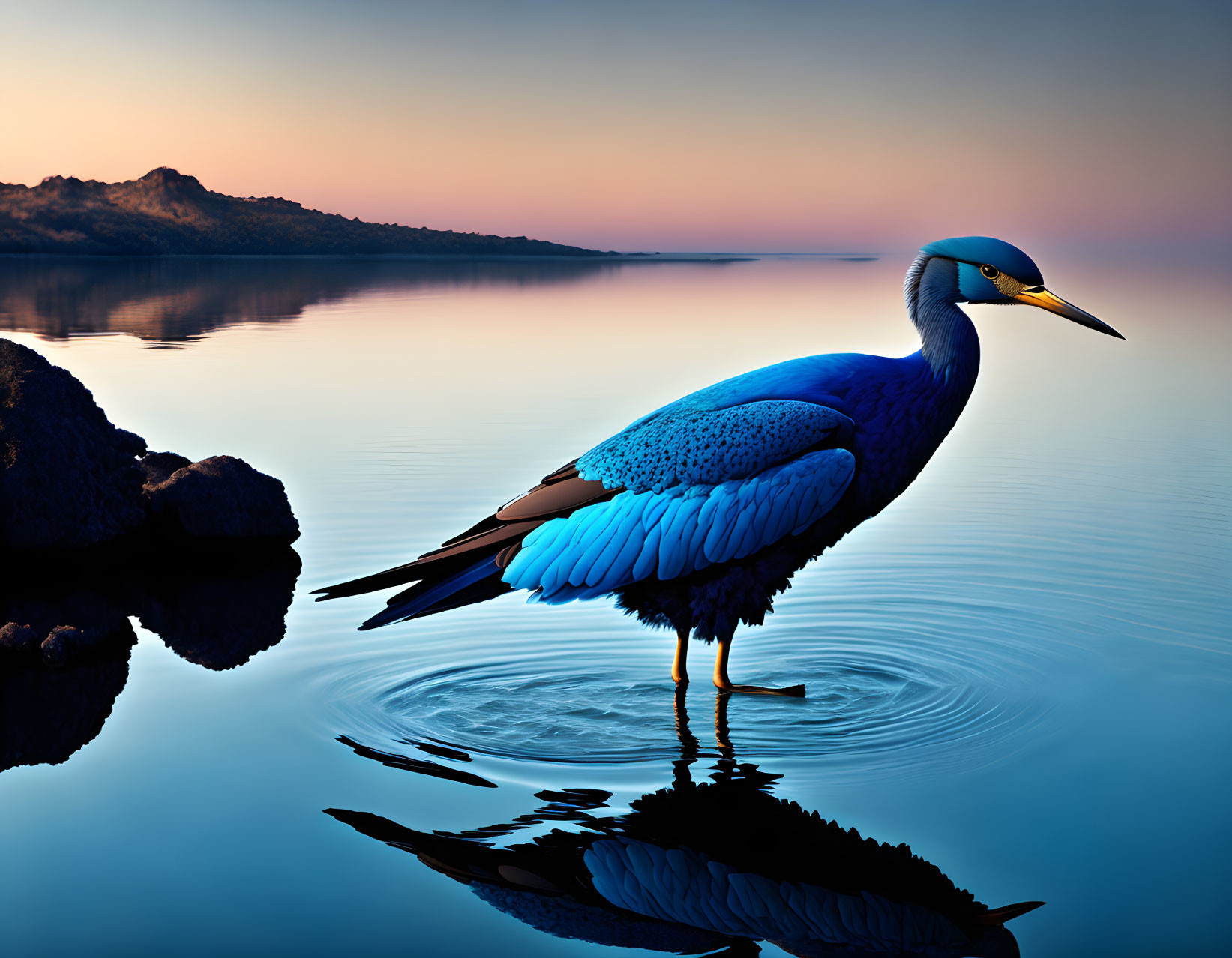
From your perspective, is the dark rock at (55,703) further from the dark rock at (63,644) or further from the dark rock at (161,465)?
the dark rock at (161,465)

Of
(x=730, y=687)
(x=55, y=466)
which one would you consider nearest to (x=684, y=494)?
(x=730, y=687)

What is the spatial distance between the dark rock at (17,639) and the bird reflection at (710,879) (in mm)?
2378

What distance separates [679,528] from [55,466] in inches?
185

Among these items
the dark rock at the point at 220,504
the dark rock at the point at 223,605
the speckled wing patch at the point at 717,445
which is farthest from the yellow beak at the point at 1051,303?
the dark rock at the point at 220,504

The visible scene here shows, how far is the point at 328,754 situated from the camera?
17.0ft

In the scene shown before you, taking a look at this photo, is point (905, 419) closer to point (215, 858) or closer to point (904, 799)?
point (904, 799)

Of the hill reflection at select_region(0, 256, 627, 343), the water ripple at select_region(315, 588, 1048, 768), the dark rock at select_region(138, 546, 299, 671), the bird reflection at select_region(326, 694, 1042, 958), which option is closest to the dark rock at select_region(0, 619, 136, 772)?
the dark rock at select_region(138, 546, 299, 671)

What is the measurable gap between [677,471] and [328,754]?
181 cm

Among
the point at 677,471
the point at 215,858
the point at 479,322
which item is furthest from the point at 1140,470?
the point at 479,322

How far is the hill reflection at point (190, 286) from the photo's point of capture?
25359mm

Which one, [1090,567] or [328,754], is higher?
[1090,567]

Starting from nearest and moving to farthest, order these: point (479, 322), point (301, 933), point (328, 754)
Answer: point (301, 933) < point (328, 754) < point (479, 322)

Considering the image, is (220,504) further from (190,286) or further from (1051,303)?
(190,286)

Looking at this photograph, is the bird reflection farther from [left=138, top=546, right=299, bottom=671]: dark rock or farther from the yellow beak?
the yellow beak
